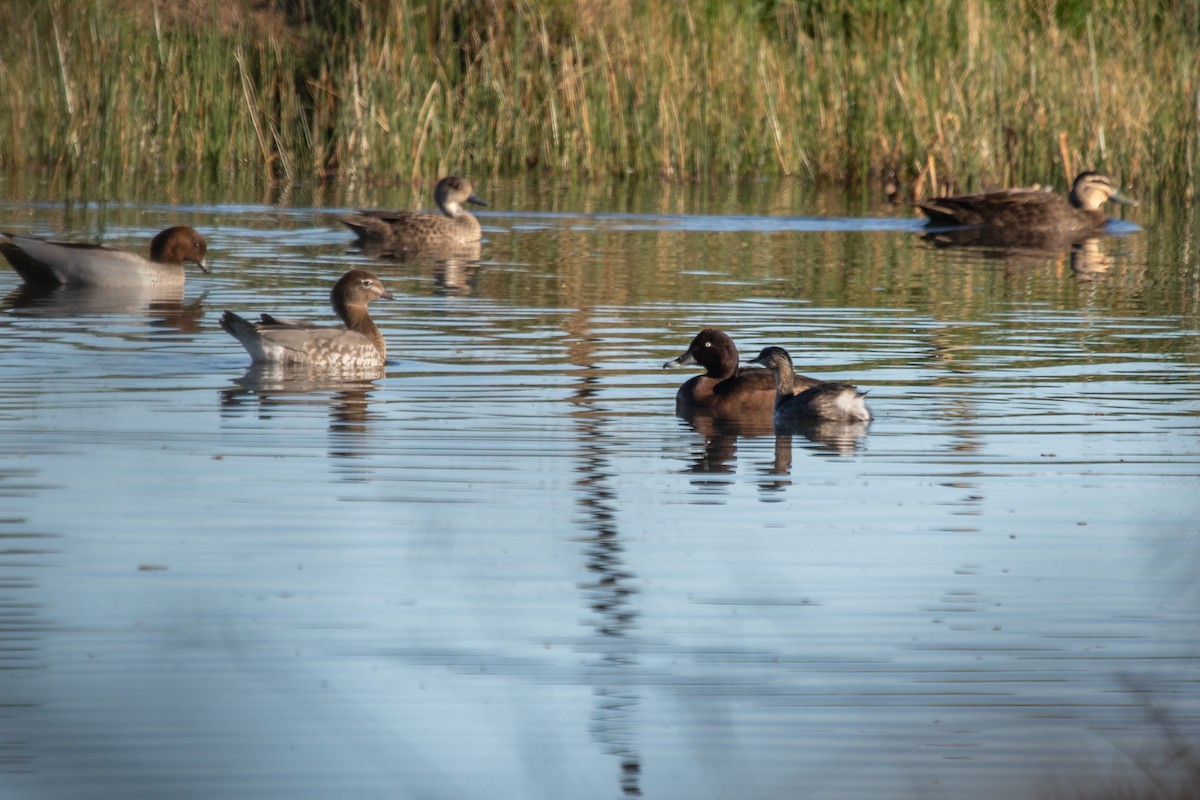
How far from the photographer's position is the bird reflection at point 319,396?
913 cm

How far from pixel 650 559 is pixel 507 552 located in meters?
0.45

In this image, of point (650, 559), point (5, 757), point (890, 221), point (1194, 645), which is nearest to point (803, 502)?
point (650, 559)

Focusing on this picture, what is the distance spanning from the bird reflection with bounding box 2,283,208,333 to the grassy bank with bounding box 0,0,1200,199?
6816mm

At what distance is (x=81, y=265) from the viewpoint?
14891 mm

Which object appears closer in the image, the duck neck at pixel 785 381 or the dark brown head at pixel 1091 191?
the duck neck at pixel 785 381

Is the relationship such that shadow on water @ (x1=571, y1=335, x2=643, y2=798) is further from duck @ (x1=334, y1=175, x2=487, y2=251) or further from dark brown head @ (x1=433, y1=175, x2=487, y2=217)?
dark brown head @ (x1=433, y1=175, x2=487, y2=217)

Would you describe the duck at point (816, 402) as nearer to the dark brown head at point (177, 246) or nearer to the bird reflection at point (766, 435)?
the bird reflection at point (766, 435)

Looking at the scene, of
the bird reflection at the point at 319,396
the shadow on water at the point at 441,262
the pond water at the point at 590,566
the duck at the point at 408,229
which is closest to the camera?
the pond water at the point at 590,566

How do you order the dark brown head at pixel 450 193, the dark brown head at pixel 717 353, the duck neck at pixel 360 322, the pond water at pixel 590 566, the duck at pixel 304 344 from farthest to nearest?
the dark brown head at pixel 450 193
the duck neck at pixel 360 322
the duck at pixel 304 344
the dark brown head at pixel 717 353
the pond water at pixel 590 566

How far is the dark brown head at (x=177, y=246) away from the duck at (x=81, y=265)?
0.13 m

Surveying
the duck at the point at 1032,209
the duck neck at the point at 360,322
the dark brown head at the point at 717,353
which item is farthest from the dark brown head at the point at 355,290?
the duck at the point at 1032,209

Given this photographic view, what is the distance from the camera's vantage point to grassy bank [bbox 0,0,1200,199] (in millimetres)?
23203

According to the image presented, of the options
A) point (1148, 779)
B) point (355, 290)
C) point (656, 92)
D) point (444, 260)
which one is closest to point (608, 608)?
point (1148, 779)

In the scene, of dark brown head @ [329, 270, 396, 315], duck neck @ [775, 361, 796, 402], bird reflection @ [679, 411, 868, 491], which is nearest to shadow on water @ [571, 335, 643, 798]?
bird reflection @ [679, 411, 868, 491]
